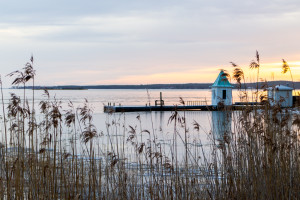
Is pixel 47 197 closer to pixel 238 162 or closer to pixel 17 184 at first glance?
pixel 17 184

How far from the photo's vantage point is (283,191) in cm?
420

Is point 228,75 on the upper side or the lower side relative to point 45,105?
upper

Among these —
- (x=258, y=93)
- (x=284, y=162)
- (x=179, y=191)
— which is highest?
(x=258, y=93)

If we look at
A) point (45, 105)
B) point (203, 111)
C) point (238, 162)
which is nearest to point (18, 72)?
point (45, 105)

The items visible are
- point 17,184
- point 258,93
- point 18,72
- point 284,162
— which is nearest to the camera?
point 18,72

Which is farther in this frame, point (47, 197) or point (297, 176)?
point (297, 176)

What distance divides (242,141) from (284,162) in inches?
24.8

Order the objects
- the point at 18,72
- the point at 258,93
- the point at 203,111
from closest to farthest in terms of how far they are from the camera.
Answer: the point at 18,72, the point at 258,93, the point at 203,111

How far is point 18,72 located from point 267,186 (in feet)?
9.19

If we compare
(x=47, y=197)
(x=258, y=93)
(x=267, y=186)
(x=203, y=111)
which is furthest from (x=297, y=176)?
(x=203, y=111)

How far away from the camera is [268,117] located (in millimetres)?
4680

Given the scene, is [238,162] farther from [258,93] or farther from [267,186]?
[258,93]

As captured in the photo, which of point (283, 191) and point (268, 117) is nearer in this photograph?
point (283, 191)

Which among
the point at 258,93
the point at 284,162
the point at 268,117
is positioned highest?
the point at 258,93
